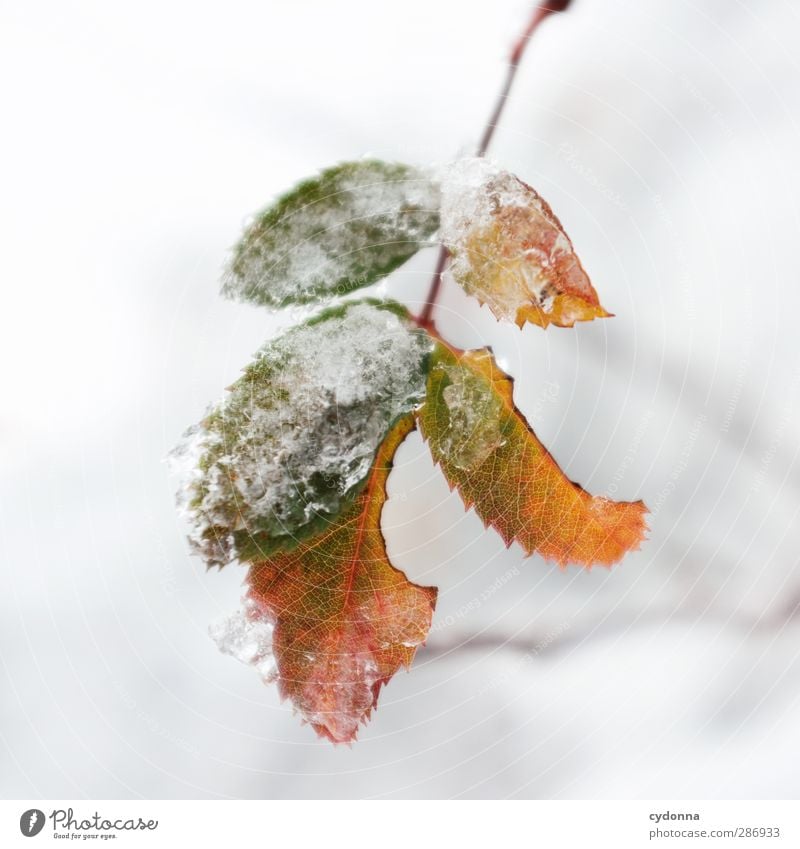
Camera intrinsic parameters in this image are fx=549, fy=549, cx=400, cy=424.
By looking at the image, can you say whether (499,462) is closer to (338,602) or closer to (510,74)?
(338,602)

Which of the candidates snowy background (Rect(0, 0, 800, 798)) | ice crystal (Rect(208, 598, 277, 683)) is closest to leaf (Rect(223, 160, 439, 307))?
snowy background (Rect(0, 0, 800, 798))

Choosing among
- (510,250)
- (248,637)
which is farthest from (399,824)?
(510,250)

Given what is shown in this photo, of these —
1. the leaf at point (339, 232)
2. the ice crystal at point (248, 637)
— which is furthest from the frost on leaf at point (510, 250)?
the ice crystal at point (248, 637)

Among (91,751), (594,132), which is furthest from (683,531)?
(91,751)

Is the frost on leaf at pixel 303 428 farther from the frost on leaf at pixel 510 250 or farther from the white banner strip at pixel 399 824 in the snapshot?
the white banner strip at pixel 399 824

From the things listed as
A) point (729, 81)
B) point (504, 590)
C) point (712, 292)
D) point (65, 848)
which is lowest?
point (65, 848)

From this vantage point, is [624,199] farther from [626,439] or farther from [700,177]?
[626,439]

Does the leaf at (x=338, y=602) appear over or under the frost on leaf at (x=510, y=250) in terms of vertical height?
under
